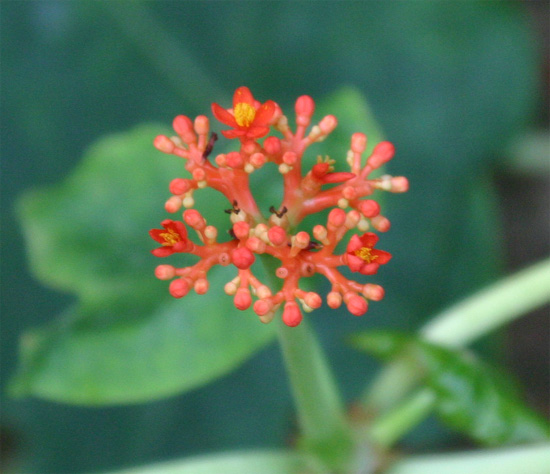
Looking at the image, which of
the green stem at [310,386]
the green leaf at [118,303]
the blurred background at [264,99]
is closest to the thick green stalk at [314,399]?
the green stem at [310,386]

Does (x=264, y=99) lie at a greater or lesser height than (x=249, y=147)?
greater

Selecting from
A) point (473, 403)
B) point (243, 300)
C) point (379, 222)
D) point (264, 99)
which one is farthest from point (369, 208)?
point (264, 99)

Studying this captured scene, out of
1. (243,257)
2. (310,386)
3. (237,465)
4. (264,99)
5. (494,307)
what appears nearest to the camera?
(243,257)

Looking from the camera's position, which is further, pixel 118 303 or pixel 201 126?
pixel 118 303

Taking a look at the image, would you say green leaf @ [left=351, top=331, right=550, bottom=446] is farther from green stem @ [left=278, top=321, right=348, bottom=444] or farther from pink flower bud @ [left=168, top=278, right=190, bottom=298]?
pink flower bud @ [left=168, top=278, right=190, bottom=298]

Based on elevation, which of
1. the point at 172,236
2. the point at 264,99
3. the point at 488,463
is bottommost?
the point at 488,463

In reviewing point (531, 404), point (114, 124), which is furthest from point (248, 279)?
point (531, 404)

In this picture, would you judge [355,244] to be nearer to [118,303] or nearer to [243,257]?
[243,257]

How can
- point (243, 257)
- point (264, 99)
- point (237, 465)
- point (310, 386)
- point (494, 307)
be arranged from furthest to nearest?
point (264, 99) → point (494, 307) → point (237, 465) → point (310, 386) → point (243, 257)
